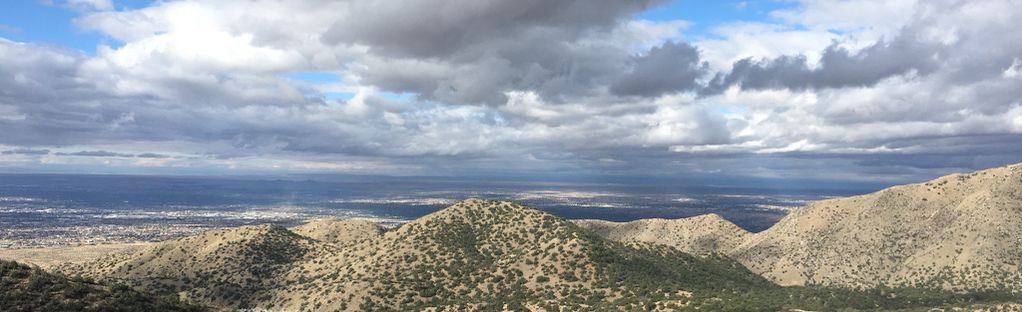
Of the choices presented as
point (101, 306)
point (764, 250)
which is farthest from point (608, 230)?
point (101, 306)

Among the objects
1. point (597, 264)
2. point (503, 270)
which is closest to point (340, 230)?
point (503, 270)

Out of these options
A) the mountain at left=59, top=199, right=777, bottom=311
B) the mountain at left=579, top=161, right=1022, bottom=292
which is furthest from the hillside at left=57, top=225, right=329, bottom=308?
the mountain at left=579, top=161, right=1022, bottom=292

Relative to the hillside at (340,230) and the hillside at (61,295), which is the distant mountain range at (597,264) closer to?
the hillside at (340,230)

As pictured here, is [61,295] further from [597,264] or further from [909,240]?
[909,240]

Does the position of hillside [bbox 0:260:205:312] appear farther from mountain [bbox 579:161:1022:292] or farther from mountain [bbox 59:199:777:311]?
mountain [bbox 579:161:1022:292]

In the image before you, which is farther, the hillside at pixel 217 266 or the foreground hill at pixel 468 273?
the hillside at pixel 217 266

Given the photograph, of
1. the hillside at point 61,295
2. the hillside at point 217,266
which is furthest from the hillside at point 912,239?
the hillside at point 61,295
